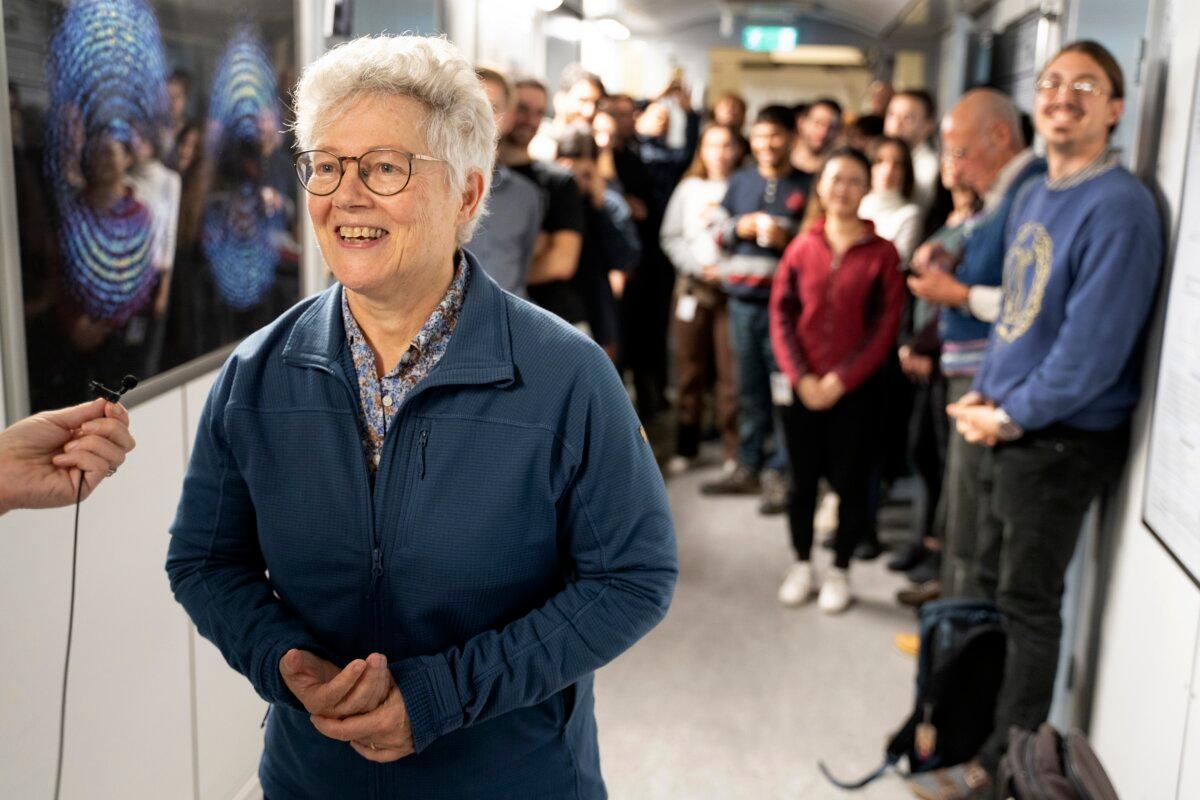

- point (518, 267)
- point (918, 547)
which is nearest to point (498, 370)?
point (518, 267)

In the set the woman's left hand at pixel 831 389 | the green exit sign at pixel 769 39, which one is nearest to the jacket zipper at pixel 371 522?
the woman's left hand at pixel 831 389

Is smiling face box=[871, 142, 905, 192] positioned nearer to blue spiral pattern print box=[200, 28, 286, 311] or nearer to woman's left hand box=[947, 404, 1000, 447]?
woman's left hand box=[947, 404, 1000, 447]

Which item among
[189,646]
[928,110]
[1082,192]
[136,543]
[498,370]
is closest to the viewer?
[498,370]

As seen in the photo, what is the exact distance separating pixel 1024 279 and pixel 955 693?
3.45 ft

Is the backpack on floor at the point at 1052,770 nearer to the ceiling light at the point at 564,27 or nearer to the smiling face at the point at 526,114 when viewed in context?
the smiling face at the point at 526,114

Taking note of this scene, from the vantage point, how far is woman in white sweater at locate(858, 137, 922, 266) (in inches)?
171

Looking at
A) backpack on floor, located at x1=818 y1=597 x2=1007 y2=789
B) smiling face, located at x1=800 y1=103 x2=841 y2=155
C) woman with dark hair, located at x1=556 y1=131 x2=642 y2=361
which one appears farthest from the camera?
smiling face, located at x1=800 y1=103 x2=841 y2=155

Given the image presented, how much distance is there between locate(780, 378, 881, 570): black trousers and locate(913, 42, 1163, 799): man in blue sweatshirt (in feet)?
3.69

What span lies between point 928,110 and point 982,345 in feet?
7.48

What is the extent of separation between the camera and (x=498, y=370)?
1314mm

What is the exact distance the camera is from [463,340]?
1.34 metres

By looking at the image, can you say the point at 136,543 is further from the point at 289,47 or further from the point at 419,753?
the point at 289,47

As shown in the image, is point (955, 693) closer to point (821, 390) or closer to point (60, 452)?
point (821, 390)

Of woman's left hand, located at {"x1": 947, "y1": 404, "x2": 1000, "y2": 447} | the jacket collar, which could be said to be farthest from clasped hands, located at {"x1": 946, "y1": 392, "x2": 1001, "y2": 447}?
the jacket collar
